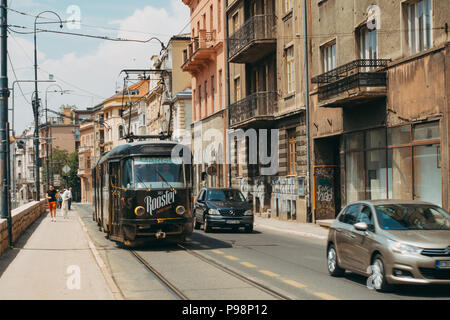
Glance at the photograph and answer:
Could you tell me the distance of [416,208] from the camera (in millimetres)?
11781

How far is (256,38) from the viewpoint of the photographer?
33.2 metres

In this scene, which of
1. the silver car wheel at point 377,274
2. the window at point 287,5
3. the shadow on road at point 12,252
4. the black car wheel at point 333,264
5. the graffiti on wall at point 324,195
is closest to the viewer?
the silver car wheel at point 377,274

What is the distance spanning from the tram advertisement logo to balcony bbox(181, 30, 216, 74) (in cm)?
2714

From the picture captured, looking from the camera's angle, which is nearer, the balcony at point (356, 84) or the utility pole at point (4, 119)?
the utility pole at point (4, 119)

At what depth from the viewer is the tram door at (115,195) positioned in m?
18.8

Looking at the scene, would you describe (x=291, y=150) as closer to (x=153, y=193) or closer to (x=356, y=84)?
(x=356, y=84)

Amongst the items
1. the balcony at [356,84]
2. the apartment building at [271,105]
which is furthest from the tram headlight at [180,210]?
the apartment building at [271,105]

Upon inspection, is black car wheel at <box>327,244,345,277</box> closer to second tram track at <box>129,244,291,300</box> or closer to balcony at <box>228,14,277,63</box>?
second tram track at <box>129,244,291,300</box>

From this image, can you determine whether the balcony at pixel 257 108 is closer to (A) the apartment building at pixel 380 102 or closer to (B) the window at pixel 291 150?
(B) the window at pixel 291 150

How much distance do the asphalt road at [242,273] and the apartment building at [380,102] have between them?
3623 millimetres

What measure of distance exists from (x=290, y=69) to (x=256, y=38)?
2.88 m

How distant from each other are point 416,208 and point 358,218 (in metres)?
1.00

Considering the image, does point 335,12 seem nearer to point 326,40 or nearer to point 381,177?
point 326,40

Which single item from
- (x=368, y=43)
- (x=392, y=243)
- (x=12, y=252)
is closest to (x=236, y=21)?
(x=368, y=43)
